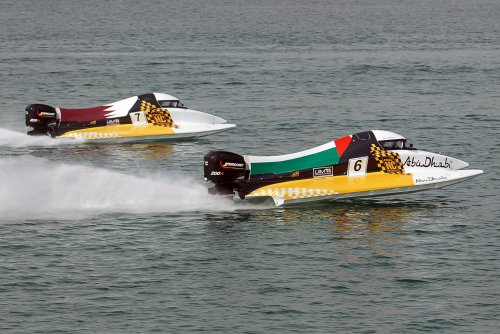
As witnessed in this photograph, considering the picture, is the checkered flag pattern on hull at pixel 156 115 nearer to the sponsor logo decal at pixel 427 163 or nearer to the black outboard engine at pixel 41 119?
the black outboard engine at pixel 41 119

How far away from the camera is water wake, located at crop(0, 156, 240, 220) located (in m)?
43.8

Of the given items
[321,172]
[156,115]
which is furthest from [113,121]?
[321,172]

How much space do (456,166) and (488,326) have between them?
14.8m

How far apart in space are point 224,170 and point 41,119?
1950 centimetres

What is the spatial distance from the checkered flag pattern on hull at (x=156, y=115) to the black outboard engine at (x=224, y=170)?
653 inches

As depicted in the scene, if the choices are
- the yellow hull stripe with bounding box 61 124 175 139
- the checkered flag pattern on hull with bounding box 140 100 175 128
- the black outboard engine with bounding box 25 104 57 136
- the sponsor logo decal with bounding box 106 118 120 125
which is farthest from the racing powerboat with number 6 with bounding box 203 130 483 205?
the black outboard engine with bounding box 25 104 57 136

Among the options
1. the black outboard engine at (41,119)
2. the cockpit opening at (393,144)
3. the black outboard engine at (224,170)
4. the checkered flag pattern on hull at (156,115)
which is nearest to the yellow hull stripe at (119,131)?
the checkered flag pattern on hull at (156,115)

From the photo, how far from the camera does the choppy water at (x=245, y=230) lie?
1294 inches

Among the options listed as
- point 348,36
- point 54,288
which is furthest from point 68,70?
point 54,288

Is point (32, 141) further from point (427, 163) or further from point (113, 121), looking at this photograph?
point (427, 163)

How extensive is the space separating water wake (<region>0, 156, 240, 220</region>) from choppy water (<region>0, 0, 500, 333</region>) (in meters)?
0.09

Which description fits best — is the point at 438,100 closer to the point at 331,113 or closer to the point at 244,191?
the point at 331,113

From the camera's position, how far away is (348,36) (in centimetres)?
13362

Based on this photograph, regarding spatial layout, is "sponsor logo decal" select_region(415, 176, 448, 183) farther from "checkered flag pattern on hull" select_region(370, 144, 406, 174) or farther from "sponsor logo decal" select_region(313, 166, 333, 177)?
"sponsor logo decal" select_region(313, 166, 333, 177)
